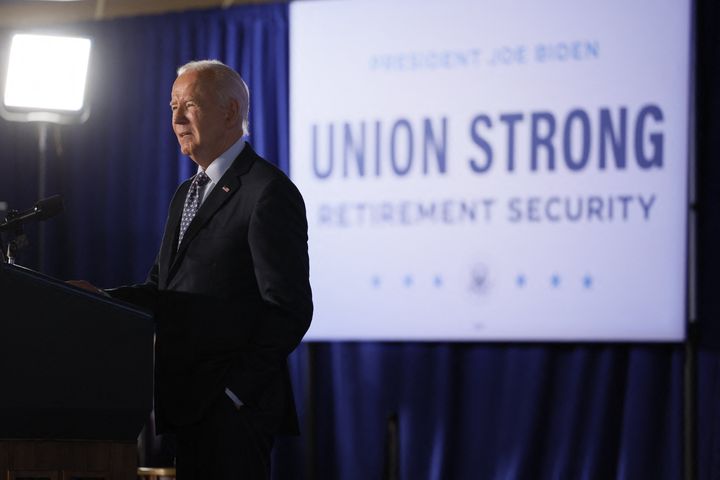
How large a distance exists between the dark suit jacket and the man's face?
80 mm

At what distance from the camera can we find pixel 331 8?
4.79 meters

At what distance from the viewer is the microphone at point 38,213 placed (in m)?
2.15

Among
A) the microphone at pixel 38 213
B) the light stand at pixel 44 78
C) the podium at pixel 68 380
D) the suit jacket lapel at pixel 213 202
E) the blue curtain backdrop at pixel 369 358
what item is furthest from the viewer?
the light stand at pixel 44 78

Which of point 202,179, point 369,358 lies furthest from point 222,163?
point 369,358

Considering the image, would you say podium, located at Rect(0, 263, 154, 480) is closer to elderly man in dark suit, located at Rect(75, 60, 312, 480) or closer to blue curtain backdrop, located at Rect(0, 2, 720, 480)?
elderly man in dark suit, located at Rect(75, 60, 312, 480)

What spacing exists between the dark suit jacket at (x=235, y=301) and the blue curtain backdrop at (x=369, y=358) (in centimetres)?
247

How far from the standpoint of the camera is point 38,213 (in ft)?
7.04

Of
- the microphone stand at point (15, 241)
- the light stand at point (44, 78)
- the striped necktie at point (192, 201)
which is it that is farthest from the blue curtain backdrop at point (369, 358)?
the microphone stand at point (15, 241)

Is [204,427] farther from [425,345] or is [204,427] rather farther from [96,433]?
[425,345]

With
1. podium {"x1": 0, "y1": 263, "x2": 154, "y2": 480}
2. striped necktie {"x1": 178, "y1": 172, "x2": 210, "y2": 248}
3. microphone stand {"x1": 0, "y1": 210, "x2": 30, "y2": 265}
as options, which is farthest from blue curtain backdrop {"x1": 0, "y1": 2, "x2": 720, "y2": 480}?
podium {"x1": 0, "y1": 263, "x2": 154, "y2": 480}

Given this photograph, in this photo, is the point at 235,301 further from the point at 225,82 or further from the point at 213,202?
the point at 225,82

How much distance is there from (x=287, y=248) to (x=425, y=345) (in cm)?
267

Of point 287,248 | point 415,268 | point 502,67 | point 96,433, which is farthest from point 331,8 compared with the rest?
point 96,433

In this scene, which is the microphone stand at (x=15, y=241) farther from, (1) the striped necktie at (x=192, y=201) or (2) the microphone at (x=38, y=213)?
(1) the striped necktie at (x=192, y=201)
